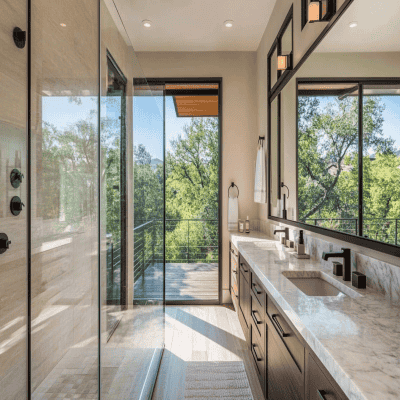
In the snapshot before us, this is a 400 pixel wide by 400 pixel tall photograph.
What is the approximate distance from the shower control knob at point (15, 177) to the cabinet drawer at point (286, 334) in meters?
1.04

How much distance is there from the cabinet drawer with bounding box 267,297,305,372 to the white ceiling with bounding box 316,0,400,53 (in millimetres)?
1185

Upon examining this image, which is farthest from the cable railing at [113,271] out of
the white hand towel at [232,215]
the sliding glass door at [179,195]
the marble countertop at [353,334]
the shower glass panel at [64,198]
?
the white hand towel at [232,215]

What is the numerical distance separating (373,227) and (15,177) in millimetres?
1387

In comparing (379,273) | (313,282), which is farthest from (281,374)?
(379,273)

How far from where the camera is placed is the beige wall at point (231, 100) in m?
3.73

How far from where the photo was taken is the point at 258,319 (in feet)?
6.49

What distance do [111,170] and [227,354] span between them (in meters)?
1.98

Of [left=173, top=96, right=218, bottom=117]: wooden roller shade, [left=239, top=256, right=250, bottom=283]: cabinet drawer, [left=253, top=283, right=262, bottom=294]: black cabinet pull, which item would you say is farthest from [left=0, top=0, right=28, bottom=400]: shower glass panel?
[left=173, top=96, right=218, bottom=117]: wooden roller shade

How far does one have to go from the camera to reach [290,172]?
8.08 ft

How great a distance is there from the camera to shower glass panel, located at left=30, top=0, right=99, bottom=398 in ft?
2.56

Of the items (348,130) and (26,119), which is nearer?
(26,119)

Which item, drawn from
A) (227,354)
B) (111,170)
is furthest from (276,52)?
(227,354)

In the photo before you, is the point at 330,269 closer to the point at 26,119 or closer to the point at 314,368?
the point at 314,368

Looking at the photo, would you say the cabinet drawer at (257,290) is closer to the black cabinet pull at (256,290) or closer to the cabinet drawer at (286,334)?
the black cabinet pull at (256,290)
